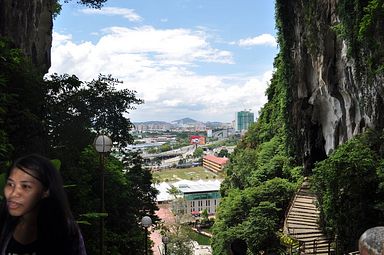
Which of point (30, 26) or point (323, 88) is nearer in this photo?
point (30, 26)

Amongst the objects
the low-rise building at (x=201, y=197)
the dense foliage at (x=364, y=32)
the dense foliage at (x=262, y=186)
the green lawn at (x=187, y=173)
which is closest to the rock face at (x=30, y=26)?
the dense foliage at (x=262, y=186)

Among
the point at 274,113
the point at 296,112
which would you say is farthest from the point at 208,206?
the point at 296,112

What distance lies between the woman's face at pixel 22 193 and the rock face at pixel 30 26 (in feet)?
39.5

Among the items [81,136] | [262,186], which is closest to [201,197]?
[262,186]

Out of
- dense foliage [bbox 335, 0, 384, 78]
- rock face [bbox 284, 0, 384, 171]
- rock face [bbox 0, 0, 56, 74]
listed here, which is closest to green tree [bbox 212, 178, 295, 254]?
rock face [bbox 284, 0, 384, 171]

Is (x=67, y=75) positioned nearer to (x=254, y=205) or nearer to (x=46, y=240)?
(x=254, y=205)

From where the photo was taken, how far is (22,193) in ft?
5.46

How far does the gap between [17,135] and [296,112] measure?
16.3 metres

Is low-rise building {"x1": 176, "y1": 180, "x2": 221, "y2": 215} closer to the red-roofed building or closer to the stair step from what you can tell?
the red-roofed building

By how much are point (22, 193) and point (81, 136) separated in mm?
11642

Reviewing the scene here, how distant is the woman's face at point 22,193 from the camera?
1.65 meters

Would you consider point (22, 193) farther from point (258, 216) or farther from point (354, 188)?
point (258, 216)

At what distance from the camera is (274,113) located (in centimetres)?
3003

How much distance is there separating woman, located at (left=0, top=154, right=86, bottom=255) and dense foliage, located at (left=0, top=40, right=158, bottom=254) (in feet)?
17.9
